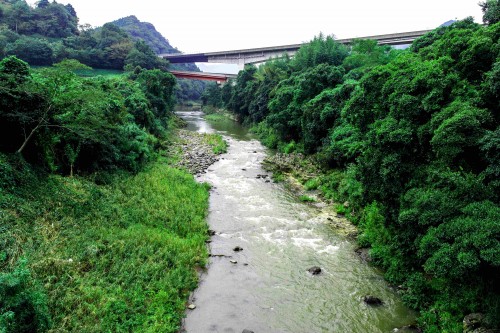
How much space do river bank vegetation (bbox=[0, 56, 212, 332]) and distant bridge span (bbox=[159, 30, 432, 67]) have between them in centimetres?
5106

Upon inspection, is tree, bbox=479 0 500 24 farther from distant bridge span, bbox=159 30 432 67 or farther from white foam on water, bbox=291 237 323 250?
distant bridge span, bbox=159 30 432 67

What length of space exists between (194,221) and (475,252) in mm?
15003

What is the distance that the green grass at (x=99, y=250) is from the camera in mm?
11117

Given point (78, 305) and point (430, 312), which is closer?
point (78, 305)

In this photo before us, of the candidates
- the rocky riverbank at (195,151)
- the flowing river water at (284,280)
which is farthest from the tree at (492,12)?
the rocky riverbank at (195,151)

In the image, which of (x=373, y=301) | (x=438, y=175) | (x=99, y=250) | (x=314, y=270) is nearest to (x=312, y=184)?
(x=314, y=270)

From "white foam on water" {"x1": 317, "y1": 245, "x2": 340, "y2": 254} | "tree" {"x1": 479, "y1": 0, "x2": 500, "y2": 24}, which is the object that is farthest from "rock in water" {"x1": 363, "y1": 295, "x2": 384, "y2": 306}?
A: "tree" {"x1": 479, "y1": 0, "x2": 500, "y2": 24}

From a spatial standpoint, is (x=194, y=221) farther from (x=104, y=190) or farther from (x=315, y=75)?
(x=315, y=75)

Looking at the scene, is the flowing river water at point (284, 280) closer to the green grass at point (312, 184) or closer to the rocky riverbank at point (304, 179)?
the rocky riverbank at point (304, 179)

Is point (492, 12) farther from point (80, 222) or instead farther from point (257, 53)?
point (257, 53)

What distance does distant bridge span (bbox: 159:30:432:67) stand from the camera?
5712 cm

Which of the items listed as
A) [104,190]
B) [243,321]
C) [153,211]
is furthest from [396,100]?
[104,190]

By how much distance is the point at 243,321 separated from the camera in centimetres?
1252

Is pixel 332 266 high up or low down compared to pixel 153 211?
down
